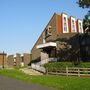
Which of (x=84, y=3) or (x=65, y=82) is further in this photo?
(x=84, y=3)

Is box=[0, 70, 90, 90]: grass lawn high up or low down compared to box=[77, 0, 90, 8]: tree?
down

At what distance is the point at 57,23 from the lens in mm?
65938

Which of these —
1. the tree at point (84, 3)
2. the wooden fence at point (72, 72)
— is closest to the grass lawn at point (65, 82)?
the wooden fence at point (72, 72)

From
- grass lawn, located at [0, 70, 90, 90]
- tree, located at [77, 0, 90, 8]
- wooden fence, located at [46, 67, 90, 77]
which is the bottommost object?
grass lawn, located at [0, 70, 90, 90]

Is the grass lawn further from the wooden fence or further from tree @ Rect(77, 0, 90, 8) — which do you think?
tree @ Rect(77, 0, 90, 8)

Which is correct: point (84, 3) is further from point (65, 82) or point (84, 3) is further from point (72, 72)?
point (65, 82)

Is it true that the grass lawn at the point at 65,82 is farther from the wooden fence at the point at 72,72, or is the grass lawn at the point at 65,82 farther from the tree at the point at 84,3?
the tree at the point at 84,3

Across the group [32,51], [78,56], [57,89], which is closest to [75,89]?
[57,89]

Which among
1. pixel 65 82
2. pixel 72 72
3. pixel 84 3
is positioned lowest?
pixel 65 82

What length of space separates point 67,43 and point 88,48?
14.9 feet

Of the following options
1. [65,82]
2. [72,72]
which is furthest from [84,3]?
[65,82]

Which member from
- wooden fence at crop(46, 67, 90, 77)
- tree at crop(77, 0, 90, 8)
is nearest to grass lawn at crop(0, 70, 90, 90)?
wooden fence at crop(46, 67, 90, 77)

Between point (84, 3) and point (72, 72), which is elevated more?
point (84, 3)

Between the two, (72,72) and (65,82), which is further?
(72,72)
